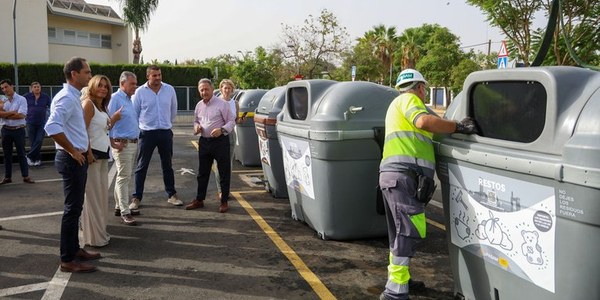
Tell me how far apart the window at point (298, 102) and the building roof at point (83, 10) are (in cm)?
2929

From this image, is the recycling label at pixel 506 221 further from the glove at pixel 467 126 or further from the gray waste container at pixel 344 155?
the gray waste container at pixel 344 155

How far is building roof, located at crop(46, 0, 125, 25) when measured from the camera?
32075 mm

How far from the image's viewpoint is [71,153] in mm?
4176

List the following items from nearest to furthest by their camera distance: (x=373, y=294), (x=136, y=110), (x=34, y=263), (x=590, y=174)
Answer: (x=590, y=174), (x=373, y=294), (x=34, y=263), (x=136, y=110)

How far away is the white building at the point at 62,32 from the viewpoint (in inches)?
1104

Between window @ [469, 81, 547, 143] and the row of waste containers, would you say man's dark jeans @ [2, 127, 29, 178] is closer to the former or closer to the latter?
the row of waste containers

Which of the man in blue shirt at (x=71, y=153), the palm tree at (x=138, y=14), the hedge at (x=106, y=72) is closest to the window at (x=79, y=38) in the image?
the palm tree at (x=138, y=14)

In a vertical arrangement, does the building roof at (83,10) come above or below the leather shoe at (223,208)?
above

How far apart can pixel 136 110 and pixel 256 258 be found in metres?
2.85

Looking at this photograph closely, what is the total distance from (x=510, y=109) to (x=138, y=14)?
31395 millimetres

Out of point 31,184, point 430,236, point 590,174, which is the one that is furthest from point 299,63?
point 590,174

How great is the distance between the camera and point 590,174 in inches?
92.8

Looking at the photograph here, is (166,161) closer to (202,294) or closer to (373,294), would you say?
(202,294)

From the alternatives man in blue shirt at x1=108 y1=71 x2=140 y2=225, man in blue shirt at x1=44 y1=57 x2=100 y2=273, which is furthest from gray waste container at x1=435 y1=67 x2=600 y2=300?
man in blue shirt at x1=108 y1=71 x2=140 y2=225
